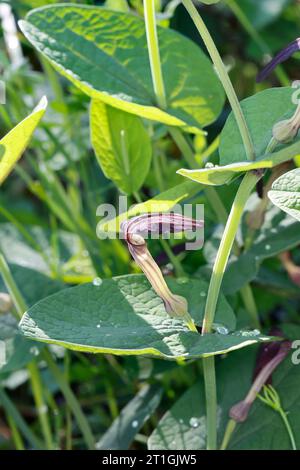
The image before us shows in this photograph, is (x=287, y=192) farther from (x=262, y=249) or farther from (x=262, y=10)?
(x=262, y=10)

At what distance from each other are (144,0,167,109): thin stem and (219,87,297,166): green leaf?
0.19ft

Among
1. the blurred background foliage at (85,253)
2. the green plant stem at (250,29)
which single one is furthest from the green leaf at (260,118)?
the green plant stem at (250,29)

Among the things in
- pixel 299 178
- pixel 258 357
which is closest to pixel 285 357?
pixel 258 357

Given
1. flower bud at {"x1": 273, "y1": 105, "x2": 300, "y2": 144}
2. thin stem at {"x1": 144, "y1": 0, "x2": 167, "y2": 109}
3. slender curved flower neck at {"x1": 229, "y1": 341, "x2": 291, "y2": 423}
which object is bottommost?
slender curved flower neck at {"x1": 229, "y1": 341, "x2": 291, "y2": 423}

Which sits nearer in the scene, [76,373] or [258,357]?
[258,357]

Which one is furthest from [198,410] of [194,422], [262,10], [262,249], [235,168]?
[262,10]

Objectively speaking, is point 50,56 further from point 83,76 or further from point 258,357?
point 258,357

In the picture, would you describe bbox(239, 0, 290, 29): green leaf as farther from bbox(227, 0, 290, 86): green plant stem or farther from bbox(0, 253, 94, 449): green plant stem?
bbox(0, 253, 94, 449): green plant stem

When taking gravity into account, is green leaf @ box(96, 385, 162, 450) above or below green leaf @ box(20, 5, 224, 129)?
below

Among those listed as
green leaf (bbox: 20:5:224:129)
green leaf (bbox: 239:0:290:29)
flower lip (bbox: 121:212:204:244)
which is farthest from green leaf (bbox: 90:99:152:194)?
green leaf (bbox: 239:0:290:29)

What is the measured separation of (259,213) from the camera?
53cm

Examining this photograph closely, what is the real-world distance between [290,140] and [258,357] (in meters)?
0.18

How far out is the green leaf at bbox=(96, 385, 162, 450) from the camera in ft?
1.78

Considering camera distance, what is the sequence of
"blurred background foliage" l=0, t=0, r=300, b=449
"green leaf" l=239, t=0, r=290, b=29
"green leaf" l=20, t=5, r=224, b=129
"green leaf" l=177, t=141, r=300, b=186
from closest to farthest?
"green leaf" l=177, t=141, r=300, b=186
"green leaf" l=20, t=5, r=224, b=129
"blurred background foliage" l=0, t=0, r=300, b=449
"green leaf" l=239, t=0, r=290, b=29
